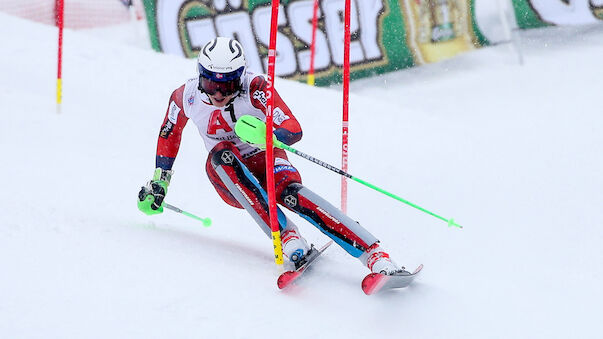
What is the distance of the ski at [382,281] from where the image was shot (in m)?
3.44

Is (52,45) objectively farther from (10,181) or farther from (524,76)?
(524,76)

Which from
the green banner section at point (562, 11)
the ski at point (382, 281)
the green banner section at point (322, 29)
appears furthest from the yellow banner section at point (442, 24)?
the ski at point (382, 281)

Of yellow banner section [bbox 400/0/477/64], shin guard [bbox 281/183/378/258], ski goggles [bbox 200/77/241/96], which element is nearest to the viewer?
shin guard [bbox 281/183/378/258]

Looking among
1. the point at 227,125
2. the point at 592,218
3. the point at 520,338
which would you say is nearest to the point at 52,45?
the point at 227,125

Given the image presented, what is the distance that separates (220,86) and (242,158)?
0.58 meters

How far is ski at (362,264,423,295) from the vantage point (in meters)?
3.44

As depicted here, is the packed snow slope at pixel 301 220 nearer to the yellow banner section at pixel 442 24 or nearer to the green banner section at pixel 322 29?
the yellow banner section at pixel 442 24

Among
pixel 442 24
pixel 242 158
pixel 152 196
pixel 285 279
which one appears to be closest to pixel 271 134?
pixel 285 279

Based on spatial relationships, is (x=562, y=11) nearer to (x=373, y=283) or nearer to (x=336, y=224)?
(x=336, y=224)

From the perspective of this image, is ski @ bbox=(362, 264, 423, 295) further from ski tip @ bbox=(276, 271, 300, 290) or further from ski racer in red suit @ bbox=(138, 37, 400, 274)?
ski tip @ bbox=(276, 271, 300, 290)

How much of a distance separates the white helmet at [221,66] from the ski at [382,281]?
52.4 inches

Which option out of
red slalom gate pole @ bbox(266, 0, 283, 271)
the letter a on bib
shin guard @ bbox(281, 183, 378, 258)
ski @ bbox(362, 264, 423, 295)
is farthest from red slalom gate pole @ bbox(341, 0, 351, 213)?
ski @ bbox(362, 264, 423, 295)

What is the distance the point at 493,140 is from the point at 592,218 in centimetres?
224

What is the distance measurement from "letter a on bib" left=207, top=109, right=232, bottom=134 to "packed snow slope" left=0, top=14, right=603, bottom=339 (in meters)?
0.71
